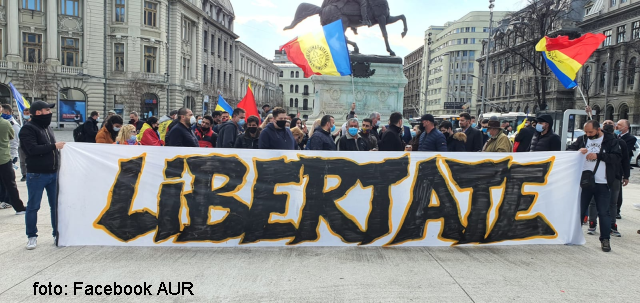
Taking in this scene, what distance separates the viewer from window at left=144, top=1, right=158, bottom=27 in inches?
1750

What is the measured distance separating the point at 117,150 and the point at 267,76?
91.1m

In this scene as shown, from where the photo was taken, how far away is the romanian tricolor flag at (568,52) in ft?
24.7

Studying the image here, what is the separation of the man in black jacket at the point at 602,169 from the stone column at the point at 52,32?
45.0m

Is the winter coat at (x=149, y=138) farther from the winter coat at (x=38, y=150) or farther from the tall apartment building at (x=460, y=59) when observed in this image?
the tall apartment building at (x=460, y=59)

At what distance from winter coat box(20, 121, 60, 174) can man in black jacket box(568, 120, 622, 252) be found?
6598mm

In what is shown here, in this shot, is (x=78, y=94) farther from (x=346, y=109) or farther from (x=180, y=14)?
(x=346, y=109)

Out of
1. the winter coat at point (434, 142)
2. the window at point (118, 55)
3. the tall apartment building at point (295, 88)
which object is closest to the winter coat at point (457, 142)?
the winter coat at point (434, 142)

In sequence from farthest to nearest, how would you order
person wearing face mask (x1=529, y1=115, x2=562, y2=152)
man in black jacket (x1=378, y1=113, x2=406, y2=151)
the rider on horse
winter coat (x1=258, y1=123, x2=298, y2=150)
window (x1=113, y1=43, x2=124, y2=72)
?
window (x1=113, y1=43, x2=124, y2=72) → the rider on horse → man in black jacket (x1=378, y1=113, x2=406, y2=151) → person wearing face mask (x1=529, y1=115, x2=562, y2=152) → winter coat (x1=258, y1=123, x2=298, y2=150)

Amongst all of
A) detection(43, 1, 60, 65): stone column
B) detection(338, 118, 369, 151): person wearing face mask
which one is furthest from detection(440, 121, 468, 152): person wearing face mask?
detection(43, 1, 60, 65): stone column

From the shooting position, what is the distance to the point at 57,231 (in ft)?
16.3

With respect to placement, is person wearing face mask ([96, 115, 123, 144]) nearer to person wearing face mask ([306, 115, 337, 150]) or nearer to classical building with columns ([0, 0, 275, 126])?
person wearing face mask ([306, 115, 337, 150])

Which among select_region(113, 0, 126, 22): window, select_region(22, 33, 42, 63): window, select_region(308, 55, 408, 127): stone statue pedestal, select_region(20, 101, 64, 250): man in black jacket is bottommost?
select_region(20, 101, 64, 250): man in black jacket

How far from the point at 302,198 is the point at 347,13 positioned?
34.8 feet

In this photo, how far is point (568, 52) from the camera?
7.68 meters
